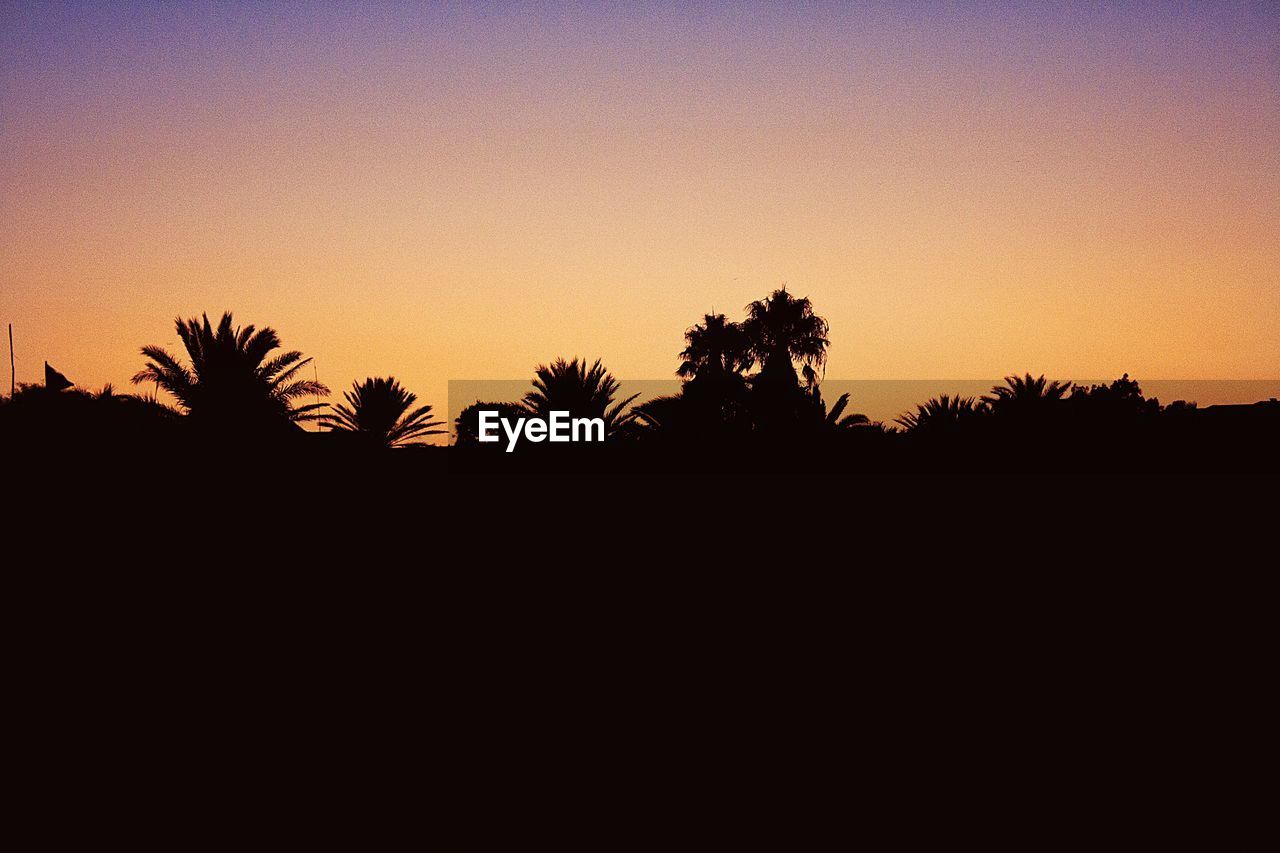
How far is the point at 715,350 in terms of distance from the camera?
39.6 metres

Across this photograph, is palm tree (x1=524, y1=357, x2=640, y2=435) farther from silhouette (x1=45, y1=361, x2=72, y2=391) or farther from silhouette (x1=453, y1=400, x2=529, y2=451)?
silhouette (x1=45, y1=361, x2=72, y2=391)

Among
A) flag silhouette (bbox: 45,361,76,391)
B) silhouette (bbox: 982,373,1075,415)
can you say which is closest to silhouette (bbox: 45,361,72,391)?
flag silhouette (bbox: 45,361,76,391)

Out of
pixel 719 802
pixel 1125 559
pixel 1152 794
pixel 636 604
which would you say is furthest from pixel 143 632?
pixel 1125 559

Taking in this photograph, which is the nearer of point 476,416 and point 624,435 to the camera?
point 624,435

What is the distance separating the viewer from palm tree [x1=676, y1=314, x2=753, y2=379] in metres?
38.8

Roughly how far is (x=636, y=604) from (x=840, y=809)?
515 cm

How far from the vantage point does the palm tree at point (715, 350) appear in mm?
38844

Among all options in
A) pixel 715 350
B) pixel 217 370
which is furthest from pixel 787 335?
pixel 217 370

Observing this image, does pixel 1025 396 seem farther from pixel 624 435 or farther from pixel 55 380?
pixel 55 380

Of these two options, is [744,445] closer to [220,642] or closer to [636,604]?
[636,604]

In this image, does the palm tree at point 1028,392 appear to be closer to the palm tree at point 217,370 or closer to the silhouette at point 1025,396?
the silhouette at point 1025,396

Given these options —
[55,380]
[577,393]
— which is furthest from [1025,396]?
[55,380]

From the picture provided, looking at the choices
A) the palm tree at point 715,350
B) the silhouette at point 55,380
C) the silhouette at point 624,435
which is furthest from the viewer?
the palm tree at point 715,350

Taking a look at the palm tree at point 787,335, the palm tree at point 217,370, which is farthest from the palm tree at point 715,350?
the palm tree at point 217,370
